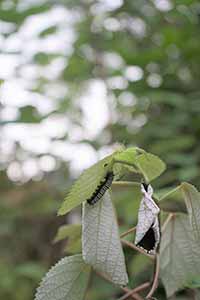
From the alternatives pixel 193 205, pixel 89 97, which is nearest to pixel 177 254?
pixel 193 205

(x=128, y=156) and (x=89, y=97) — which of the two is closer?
(x=128, y=156)

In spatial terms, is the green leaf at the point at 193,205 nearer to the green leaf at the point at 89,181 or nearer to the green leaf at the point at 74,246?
the green leaf at the point at 89,181

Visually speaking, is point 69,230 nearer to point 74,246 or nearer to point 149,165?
point 74,246

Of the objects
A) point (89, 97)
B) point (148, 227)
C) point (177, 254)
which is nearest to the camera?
point (148, 227)

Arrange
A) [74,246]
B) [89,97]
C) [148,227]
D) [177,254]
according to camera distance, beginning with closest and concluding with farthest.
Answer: [148,227] → [177,254] → [74,246] → [89,97]

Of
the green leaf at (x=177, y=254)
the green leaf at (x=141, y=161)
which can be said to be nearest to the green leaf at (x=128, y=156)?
the green leaf at (x=141, y=161)

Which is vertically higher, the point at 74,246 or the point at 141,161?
the point at 141,161

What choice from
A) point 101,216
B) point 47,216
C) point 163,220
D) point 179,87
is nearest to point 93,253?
point 101,216
